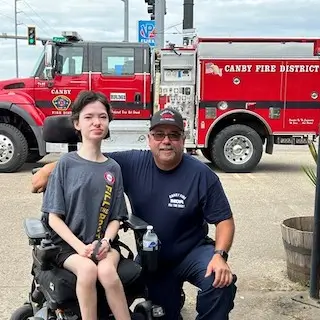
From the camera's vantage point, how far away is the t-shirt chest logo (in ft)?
10.8

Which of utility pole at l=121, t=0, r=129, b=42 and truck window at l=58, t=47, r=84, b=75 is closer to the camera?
truck window at l=58, t=47, r=84, b=75

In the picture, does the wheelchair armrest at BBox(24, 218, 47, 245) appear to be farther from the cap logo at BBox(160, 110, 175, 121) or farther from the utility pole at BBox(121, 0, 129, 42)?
the utility pole at BBox(121, 0, 129, 42)

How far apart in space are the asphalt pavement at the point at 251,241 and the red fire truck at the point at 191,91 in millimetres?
714

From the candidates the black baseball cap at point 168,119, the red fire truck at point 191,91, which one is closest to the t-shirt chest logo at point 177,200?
the black baseball cap at point 168,119

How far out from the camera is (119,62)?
10.3 metres

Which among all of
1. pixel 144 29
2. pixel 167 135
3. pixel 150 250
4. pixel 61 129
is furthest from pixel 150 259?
pixel 144 29

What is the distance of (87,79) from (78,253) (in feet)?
24.6

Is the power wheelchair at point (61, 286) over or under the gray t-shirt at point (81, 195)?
under

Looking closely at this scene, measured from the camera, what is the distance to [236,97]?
1009cm

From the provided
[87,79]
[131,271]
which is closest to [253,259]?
[131,271]

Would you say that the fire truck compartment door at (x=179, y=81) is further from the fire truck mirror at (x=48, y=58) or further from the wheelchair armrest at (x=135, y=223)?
the wheelchair armrest at (x=135, y=223)

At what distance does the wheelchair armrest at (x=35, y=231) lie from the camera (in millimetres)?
3015

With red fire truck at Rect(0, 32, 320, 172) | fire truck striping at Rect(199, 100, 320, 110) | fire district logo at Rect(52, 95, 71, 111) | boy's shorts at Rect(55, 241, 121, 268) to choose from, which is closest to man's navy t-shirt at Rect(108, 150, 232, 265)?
boy's shorts at Rect(55, 241, 121, 268)

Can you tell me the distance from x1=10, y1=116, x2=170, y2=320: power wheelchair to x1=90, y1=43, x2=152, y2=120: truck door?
707 cm
